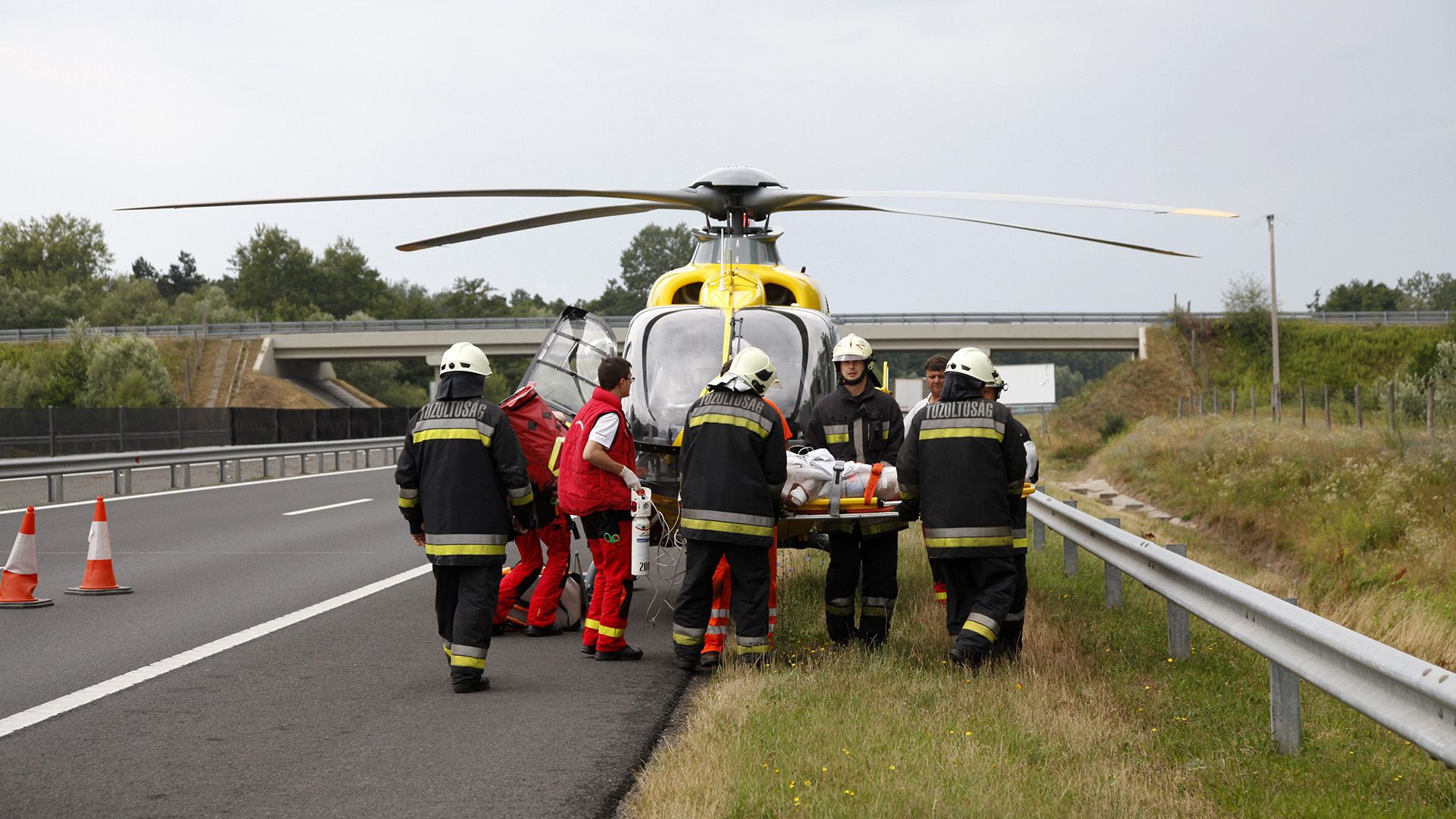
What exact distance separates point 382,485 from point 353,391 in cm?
6286

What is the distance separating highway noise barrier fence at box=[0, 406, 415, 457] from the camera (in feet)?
98.8

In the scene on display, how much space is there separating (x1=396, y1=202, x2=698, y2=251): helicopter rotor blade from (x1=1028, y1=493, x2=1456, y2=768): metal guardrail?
17.8 ft

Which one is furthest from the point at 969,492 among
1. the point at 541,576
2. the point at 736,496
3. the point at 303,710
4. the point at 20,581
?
the point at 20,581

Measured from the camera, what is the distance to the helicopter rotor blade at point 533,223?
10.7 meters

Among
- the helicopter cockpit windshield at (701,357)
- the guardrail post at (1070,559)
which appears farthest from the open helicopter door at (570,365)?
the guardrail post at (1070,559)

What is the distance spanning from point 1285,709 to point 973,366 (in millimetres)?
2585

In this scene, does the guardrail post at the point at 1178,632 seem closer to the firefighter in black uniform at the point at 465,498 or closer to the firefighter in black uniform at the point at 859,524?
the firefighter in black uniform at the point at 859,524

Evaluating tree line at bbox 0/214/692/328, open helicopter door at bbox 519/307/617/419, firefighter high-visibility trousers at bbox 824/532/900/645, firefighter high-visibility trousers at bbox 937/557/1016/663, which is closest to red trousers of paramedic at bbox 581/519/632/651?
firefighter high-visibility trousers at bbox 824/532/900/645

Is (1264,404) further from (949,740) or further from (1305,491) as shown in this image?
(949,740)

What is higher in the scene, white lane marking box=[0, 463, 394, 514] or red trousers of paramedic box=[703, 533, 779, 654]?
red trousers of paramedic box=[703, 533, 779, 654]

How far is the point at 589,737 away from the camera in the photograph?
20.1 ft

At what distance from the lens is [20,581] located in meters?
9.93

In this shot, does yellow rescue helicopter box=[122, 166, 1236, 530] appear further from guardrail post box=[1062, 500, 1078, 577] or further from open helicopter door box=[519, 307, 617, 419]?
guardrail post box=[1062, 500, 1078, 577]

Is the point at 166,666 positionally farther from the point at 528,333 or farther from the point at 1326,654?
the point at 528,333
